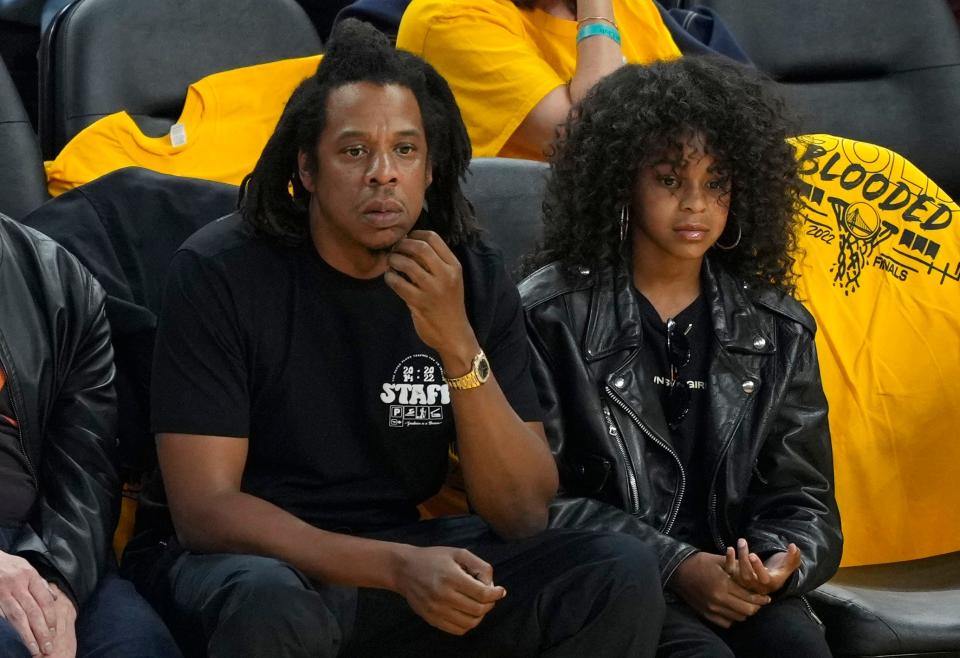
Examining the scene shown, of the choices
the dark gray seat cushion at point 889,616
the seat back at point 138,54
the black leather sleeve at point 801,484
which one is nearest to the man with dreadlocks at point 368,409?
the black leather sleeve at point 801,484

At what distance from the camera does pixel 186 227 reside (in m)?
2.55

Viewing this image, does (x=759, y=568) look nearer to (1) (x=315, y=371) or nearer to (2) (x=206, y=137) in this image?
(1) (x=315, y=371)

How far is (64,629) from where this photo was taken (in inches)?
77.2

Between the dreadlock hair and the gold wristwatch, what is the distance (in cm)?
29

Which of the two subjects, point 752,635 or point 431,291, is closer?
point 431,291

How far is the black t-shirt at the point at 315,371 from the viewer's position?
2.14m

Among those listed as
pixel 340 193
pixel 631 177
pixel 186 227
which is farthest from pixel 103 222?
pixel 631 177

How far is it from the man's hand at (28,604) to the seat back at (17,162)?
0.96m

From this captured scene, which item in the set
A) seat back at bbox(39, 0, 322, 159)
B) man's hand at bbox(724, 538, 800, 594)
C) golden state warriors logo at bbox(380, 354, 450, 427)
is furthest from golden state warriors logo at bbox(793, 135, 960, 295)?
seat back at bbox(39, 0, 322, 159)

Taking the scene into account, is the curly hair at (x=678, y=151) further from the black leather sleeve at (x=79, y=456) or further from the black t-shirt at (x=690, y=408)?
the black leather sleeve at (x=79, y=456)

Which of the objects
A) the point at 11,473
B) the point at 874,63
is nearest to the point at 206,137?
the point at 11,473

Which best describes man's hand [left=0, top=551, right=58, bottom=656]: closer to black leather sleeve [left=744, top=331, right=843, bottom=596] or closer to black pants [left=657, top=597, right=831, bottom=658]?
black pants [left=657, top=597, right=831, bottom=658]

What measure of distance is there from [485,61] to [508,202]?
1.40ft

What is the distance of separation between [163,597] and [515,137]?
1439 millimetres
